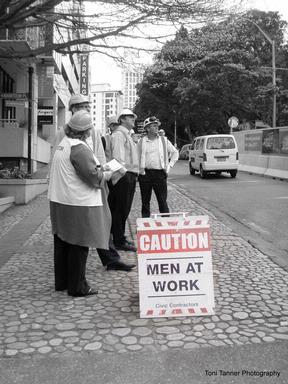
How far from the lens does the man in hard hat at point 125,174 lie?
635 cm

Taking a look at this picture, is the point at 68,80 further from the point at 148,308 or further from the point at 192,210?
the point at 148,308

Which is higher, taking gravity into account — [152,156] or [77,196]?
[152,156]

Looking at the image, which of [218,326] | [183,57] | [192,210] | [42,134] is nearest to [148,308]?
[218,326]

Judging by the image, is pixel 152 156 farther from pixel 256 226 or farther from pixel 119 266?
pixel 256 226

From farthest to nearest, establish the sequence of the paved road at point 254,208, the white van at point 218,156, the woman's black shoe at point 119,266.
Answer: the white van at point 218,156, the paved road at point 254,208, the woman's black shoe at point 119,266

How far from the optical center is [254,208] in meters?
11.0

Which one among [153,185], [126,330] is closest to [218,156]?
[153,185]

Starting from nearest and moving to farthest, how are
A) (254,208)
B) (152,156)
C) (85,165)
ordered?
(85,165) → (152,156) → (254,208)

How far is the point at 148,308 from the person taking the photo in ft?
13.7

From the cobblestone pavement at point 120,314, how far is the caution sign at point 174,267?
116 millimetres

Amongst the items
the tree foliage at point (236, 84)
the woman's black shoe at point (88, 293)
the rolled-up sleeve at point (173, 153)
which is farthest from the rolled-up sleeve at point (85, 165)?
the tree foliage at point (236, 84)

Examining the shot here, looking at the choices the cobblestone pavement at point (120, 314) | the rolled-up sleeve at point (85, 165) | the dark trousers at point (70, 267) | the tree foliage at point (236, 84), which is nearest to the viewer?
the cobblestone pavement at point (120, 314)

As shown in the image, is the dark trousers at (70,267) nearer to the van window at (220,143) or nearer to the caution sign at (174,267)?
the caution sign at (174,267)

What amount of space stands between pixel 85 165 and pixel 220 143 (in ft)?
53.0
